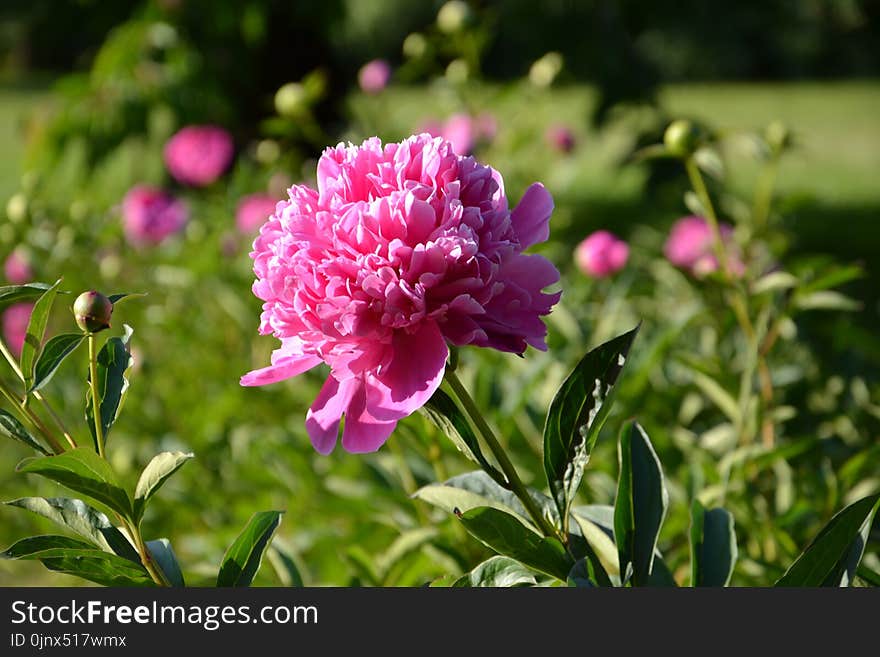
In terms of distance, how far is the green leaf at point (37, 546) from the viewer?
435mm

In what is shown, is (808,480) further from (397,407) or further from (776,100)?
(776,100)

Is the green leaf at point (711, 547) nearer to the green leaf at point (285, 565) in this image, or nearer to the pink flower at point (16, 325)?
the green leaf at point (285, 565)

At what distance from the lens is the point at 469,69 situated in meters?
1.56

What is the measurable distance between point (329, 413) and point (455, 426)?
0.19 ft

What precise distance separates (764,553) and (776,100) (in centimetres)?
900

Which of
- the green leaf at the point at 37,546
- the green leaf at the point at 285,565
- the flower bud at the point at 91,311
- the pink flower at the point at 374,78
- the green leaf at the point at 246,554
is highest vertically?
the flower bud at the point at 91,311

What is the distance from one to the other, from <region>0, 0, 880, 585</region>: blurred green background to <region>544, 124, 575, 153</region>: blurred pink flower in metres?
0.03

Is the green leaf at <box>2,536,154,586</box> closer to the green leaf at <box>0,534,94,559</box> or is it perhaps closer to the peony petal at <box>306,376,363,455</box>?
the green leaf at <box>0,534,94,559</box>

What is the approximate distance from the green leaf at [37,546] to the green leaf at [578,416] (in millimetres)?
217

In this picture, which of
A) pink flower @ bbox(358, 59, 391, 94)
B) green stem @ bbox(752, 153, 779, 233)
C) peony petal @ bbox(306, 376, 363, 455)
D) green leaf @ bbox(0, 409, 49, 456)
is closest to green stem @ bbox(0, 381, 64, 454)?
green leaf @ bbox(0, 409, 49, 456)

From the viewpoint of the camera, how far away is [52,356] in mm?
460

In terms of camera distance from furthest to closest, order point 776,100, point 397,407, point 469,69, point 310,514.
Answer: point 776,100 → point 469,69 → point 310,514 → point 397,407

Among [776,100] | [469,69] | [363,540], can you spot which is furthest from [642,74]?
[776,100]

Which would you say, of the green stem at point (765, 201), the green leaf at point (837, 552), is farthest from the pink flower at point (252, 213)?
the green leaf at point (837, 552)
